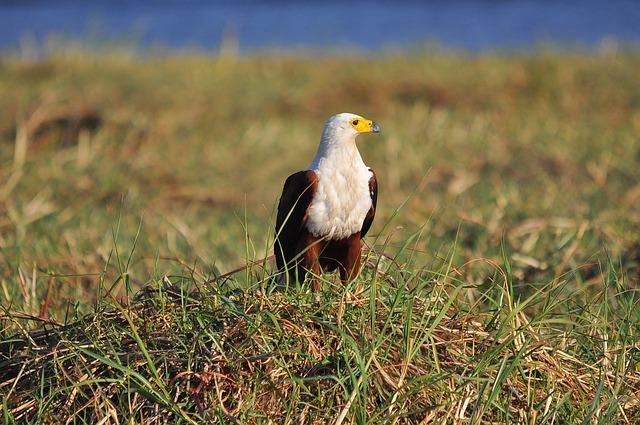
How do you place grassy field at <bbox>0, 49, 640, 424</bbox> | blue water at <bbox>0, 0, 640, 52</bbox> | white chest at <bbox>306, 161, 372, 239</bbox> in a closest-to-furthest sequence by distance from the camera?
grassy field at <bbox>0, 49, 640, 424</bbox>
white chest at <bbox>306, 161, 372, 239</bbox>
blue water at <bbox>0, 0, 640, 52</bbox>

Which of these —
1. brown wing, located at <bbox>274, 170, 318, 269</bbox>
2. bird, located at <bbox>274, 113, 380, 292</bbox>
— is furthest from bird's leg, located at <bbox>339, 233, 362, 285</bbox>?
brown wing, located at <bbox>274, 170, 318, 269</bbox>

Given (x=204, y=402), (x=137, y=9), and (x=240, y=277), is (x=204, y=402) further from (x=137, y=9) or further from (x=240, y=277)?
(x=137, y=9)

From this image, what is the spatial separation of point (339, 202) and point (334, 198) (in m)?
0.02

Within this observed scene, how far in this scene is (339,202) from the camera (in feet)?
10.2

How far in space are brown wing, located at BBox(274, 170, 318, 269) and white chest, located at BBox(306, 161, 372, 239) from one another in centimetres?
3

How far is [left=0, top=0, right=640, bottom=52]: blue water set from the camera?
1580cm

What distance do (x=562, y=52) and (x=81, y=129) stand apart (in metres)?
5.32

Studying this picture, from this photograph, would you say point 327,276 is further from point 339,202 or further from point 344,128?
point 344,128

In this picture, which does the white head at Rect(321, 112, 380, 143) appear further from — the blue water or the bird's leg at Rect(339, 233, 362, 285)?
the blue water

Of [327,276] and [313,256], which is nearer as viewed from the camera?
[327,276]

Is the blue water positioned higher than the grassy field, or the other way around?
the grassy field

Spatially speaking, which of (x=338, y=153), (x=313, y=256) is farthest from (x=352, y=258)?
(x=338, y=153)

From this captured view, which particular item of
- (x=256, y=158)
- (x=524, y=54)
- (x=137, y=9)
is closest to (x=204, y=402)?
(x=256, y=158)

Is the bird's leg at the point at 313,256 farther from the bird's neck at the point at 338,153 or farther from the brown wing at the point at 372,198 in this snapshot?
the bird's neck at the point at 338,153
